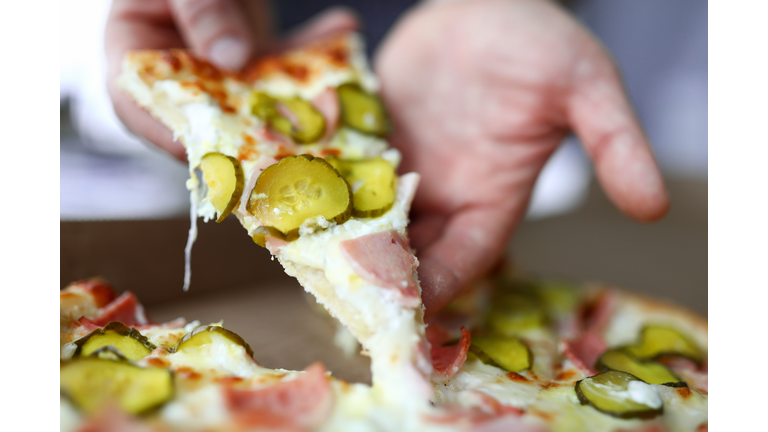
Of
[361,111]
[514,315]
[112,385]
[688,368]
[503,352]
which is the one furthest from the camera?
[514,315]

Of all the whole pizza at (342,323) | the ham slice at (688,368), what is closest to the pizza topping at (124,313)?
the whole pizza at (342,323)

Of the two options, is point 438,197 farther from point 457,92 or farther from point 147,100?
point 147,100

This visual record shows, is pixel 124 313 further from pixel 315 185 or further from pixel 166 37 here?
pixel 166 37

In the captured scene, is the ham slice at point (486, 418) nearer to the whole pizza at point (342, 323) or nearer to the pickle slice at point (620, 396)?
the whole pizza at point (342, 323)

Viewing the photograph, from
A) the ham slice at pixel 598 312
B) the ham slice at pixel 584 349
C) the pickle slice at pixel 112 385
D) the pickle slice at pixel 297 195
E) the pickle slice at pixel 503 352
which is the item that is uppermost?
the pickle slice at pixel 297 195

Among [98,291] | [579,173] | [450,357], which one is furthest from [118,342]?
[579,173]

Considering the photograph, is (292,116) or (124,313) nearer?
(124,313)
